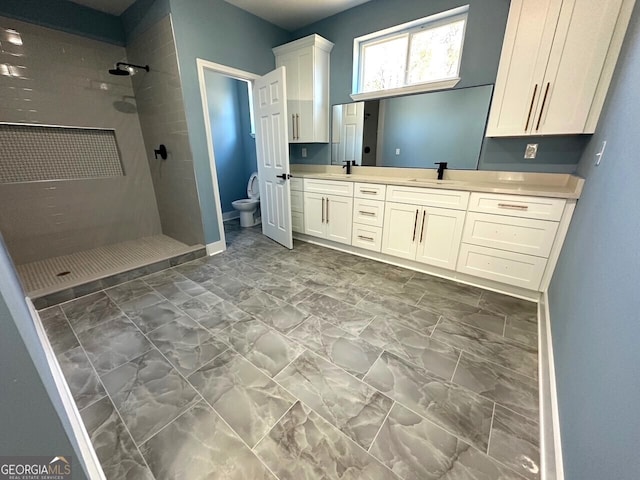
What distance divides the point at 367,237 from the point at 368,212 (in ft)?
0.95

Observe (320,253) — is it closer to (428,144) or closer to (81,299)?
(428,144)

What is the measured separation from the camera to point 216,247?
3.14 metres

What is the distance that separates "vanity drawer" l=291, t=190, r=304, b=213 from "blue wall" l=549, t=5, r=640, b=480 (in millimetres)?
2647

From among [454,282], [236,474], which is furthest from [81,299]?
[454,282]

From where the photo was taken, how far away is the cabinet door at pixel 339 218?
2992mm

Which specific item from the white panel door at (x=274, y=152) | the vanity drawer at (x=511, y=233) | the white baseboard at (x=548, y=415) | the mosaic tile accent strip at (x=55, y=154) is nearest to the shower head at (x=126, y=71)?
the mosaic tile accent strip at (x=55, y=154)

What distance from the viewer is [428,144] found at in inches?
106

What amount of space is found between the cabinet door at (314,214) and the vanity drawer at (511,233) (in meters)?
1.63

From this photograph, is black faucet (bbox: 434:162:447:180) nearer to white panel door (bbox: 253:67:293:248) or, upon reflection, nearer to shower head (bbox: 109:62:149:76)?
white panel door (bbox: 253:67:293:248)

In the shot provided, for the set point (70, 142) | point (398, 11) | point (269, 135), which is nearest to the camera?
point (398, 11)

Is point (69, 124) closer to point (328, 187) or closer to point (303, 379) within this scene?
point (328, 187)

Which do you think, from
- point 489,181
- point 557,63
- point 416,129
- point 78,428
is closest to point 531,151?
point 489,181

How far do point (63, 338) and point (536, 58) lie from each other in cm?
399

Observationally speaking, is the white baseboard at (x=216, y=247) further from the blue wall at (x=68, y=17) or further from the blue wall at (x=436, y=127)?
the blue wall at (x=68, y=17)
